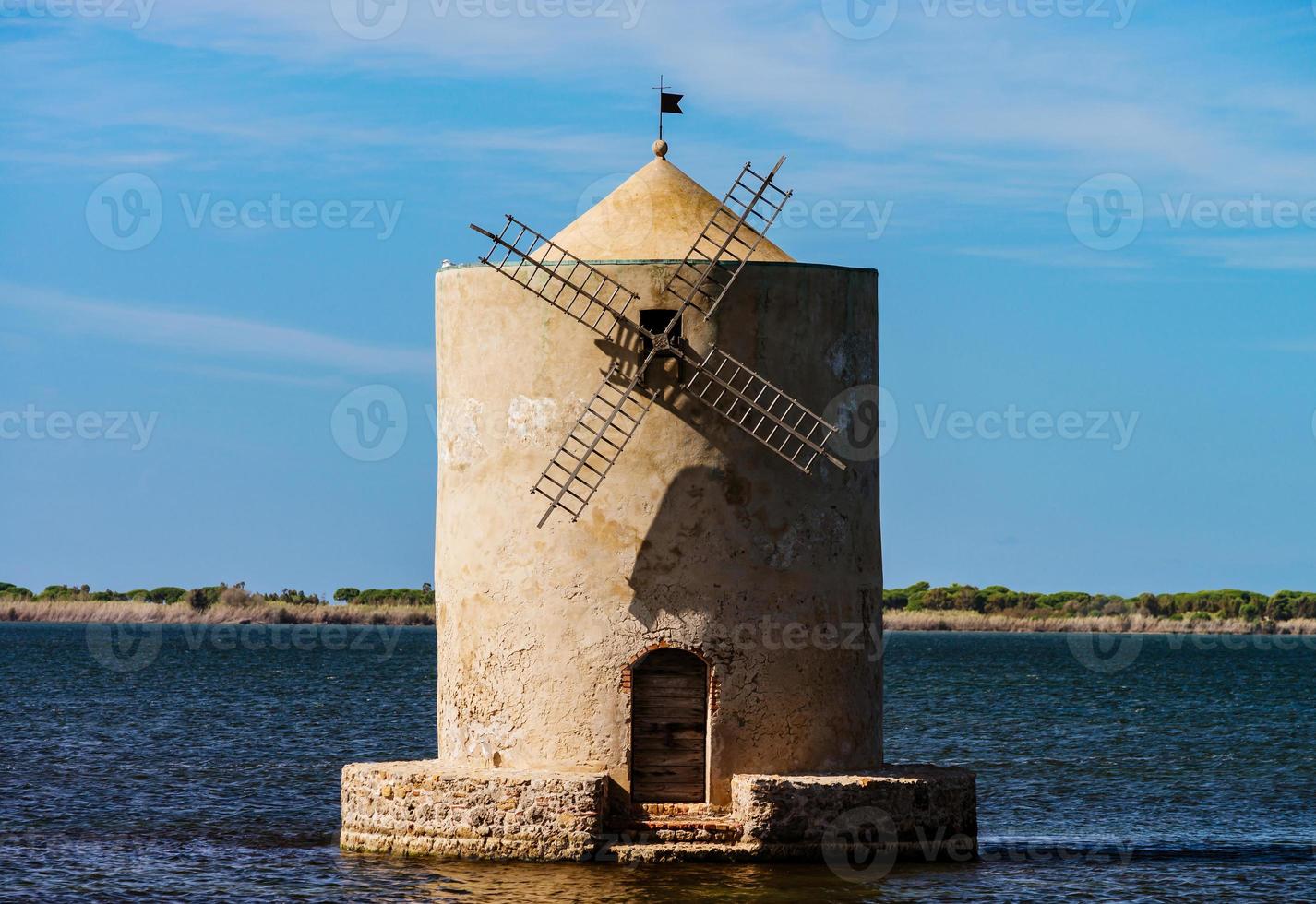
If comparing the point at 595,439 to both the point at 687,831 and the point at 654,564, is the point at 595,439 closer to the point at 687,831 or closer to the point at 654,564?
the point at 654,564

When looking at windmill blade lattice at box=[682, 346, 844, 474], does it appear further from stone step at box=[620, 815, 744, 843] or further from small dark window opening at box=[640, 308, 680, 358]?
stone step at box=[620, 815, 744, 843]

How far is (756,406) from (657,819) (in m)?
3.57

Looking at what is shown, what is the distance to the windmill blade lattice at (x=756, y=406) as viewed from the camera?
55.3 ft

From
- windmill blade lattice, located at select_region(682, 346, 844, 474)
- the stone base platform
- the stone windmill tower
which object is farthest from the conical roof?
the stone base platform

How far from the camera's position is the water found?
639 inches

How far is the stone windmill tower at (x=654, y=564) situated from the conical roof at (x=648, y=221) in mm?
111

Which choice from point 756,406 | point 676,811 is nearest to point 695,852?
point 676,811

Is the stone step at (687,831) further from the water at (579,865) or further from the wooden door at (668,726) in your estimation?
the wooden door at (668,726)

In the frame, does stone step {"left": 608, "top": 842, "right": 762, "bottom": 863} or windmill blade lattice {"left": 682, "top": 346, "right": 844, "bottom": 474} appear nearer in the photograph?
stone step {"left": 608, "top": 842, "right": 762, "bottom": 863}

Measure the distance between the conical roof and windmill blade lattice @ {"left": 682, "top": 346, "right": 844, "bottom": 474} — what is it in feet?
3.59

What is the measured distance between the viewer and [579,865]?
1619cm

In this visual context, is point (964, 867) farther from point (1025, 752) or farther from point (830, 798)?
point (1025, 752)

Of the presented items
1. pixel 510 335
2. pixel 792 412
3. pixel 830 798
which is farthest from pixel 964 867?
pixel 510 335

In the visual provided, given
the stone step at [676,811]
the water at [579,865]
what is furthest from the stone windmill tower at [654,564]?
the water at [579,865]
